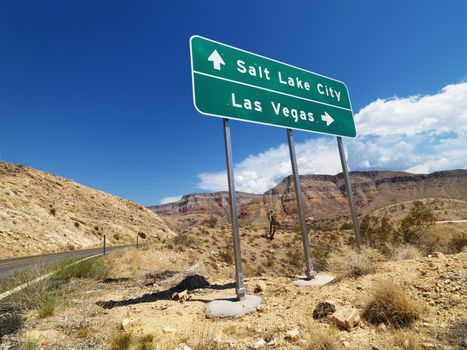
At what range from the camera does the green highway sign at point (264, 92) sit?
5715 millimetres

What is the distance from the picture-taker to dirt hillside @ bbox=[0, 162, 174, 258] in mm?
26656

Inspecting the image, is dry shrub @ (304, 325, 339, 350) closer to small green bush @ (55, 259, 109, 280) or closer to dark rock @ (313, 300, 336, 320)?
dark rock @ (313, 300, 336, 320)

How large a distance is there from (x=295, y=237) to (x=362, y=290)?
23900 mm

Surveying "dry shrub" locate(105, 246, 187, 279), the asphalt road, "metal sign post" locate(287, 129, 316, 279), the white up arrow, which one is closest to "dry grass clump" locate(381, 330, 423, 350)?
"metal sign post" locate(287, 129, 316, 279)

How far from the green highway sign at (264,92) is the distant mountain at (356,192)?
103 m

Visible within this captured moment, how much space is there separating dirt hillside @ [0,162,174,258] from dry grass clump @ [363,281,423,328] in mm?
28048

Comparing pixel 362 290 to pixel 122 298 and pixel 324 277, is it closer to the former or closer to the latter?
pixel 324 277

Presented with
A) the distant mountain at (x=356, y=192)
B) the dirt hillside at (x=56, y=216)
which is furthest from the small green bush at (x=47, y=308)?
the distant mountain at (x=356, y=192)

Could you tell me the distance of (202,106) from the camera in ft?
17.9

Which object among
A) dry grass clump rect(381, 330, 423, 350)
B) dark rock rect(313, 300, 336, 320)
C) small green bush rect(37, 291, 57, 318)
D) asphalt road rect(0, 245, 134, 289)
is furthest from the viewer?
asphalt road rect(0, 245, 134, 289)

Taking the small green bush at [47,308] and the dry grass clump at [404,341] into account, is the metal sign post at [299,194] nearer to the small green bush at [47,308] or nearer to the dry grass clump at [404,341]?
the dry grass clump at [404,341]

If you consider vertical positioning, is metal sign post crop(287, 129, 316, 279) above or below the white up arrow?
below

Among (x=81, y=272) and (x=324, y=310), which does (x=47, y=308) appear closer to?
(x=324, y=310)

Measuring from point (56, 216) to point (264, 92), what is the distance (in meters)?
36.5
